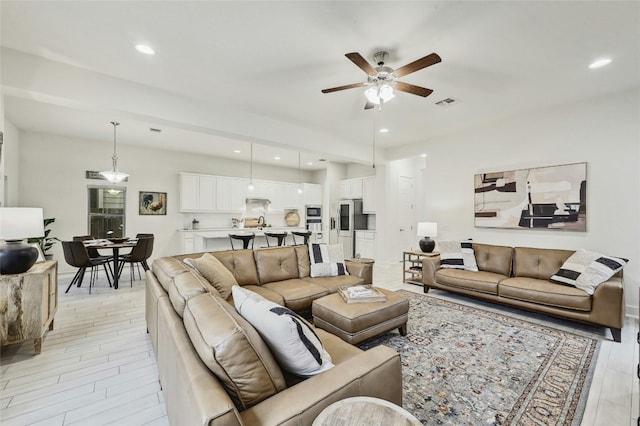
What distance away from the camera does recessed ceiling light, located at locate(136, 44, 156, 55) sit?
8.48ft

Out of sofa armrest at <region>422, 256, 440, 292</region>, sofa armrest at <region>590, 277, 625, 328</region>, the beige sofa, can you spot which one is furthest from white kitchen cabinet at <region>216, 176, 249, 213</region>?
sofa armrest at <region>590, 277, 625, 328</region>

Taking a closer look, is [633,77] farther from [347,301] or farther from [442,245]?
[347,301]

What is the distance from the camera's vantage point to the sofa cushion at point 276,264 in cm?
343

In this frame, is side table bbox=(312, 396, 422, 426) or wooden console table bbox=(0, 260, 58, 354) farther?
wooden console table bbox=(0, 260, 58, 354)

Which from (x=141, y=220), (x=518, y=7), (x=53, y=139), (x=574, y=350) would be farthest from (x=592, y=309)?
(x=53, y=139)

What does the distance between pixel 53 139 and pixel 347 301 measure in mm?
6521

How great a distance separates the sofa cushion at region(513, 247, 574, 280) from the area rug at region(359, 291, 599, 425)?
0.84m

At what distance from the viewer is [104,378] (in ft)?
7.15

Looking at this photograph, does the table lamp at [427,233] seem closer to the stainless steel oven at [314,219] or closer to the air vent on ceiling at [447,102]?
the air vent on ceiling at [447,102]

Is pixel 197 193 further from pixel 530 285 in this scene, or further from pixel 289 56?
pixel 530 285

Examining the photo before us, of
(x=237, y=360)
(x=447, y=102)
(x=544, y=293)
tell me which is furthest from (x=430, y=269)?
(x=237, y=360)

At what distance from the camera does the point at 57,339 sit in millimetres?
2807

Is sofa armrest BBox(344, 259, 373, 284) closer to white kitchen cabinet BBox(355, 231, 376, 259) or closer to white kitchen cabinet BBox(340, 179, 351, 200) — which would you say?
white kitchen cabinet BBox(355, 231, 376, 259)

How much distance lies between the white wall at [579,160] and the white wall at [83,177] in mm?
5980
